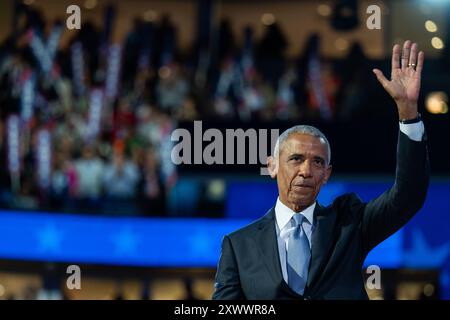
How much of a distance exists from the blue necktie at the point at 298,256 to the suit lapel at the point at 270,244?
0.05 meters

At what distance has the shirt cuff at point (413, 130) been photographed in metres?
2.71

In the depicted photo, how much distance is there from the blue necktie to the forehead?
21 cm

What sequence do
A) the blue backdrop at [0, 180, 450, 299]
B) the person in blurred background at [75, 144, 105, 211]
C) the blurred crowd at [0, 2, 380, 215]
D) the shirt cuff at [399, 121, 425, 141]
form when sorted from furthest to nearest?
the blurred crowd at [0, 2, 380, 215], the person in blurred background at [75, 144, 105, 211], the blue backdrop at [0, 180, 450, 299], the shirt cuff at [399, 121, 425, 141]

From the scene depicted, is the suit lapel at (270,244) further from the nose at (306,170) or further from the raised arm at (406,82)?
the raised arm at (406,82)

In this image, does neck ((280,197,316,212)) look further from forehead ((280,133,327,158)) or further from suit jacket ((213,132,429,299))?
forehead ((280,133,327,158))

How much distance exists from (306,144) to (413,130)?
32 centimetres

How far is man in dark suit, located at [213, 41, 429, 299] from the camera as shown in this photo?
2721mm

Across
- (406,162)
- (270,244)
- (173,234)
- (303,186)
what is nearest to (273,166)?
(303,186)

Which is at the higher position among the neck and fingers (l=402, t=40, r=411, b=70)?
fingers (l=402, t=40, r=411, b=70)

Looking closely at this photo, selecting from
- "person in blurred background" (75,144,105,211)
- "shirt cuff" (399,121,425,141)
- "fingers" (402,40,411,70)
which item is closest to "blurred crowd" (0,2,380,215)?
"person in blurred background" (75,144,105,211)

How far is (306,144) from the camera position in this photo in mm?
2783

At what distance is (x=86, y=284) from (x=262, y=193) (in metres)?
1.86

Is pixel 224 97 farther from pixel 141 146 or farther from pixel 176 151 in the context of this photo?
pixel 176 151
